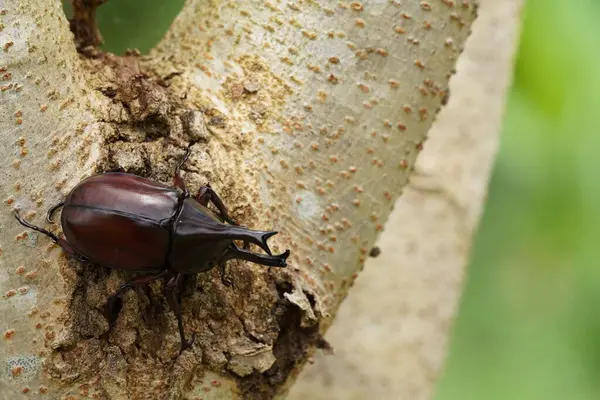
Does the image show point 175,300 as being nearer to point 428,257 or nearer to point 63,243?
point 63,243

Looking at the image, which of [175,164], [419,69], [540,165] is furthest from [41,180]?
[540,165]

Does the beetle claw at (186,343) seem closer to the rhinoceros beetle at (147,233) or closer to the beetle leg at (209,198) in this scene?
the rhinoceros beetle at (147,233)

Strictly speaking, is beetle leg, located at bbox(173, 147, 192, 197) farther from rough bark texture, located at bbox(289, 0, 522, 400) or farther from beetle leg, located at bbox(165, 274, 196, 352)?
rough bark texture, located at bbox(289, 0, 522, 400)

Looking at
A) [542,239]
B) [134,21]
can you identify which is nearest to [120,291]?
[134,21]

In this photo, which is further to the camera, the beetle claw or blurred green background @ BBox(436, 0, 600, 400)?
blurred green background @ BBox(436, 0, 600, 400)

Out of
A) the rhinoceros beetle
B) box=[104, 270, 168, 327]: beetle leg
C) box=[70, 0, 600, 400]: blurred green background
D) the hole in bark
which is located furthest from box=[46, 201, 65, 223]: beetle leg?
box=[70, 0, 600, 400]: blurred green background

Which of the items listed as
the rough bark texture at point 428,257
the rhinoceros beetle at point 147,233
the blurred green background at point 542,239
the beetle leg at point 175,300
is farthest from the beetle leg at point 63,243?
the blurred green background at point 542,239
